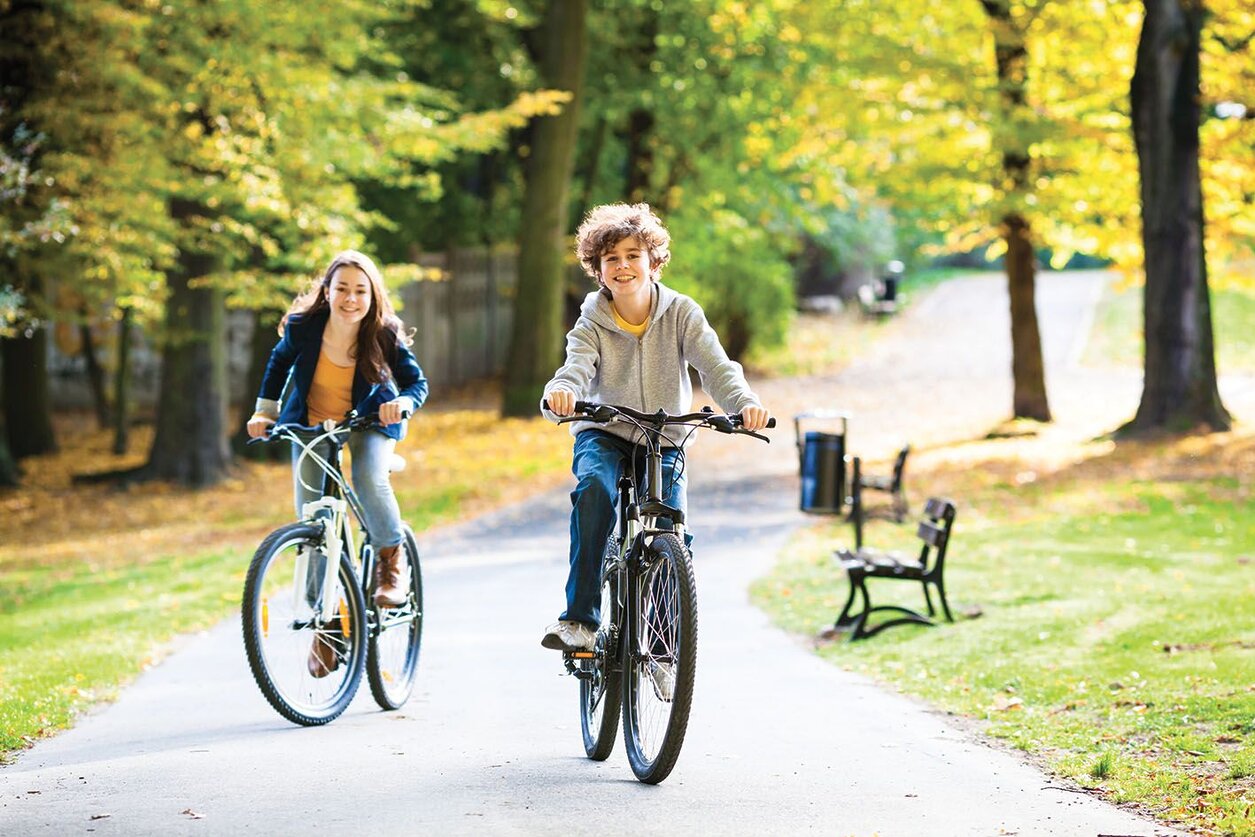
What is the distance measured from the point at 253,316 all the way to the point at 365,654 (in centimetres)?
2147

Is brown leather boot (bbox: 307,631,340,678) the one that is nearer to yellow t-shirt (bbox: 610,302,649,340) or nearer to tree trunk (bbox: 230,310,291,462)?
yellow t-shirt (bbox: 610,302,649,340)

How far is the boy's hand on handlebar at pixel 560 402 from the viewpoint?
5.66 m

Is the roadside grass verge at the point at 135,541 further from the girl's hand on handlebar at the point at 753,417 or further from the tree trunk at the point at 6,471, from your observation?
the girl's hand on handlebar at the point at 753,417

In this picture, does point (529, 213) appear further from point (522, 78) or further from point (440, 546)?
point (440, 546)

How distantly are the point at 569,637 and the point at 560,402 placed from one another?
898 millimetres

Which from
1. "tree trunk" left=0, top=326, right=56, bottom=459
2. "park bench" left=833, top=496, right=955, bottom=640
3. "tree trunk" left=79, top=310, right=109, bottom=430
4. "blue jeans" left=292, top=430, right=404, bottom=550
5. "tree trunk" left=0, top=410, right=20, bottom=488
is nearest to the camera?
"blue jeans" left=292, top=430, right=404, bottom=550

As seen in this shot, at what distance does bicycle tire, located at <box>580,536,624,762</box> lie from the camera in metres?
6.01

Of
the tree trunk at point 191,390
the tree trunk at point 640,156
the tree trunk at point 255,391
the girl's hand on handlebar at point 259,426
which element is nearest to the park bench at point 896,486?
the girl's hand on handlebar at point 259,426

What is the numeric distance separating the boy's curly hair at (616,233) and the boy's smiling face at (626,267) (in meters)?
0.02

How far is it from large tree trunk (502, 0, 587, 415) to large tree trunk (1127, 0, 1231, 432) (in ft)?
28.3

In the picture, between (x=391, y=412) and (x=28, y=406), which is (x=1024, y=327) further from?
(x=391, y=412)

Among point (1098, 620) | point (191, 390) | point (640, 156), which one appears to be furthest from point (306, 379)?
Result: point (640, 156)

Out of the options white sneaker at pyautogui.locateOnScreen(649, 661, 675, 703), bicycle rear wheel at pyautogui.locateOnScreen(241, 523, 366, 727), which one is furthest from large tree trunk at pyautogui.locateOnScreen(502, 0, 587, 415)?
white sneaker at pyautogui.locateOnScreen(649, 661, 675, 703)

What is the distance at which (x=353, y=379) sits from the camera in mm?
7500
